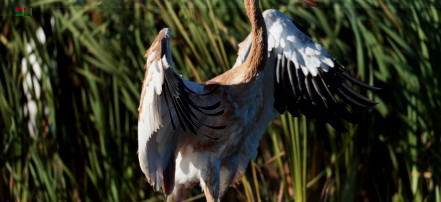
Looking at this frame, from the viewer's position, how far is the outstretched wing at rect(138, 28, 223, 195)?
8.62 ft

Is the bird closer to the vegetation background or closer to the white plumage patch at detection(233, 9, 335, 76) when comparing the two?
the white plumage patch at detection(233, 9, 335, 76)

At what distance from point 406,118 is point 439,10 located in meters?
0.51

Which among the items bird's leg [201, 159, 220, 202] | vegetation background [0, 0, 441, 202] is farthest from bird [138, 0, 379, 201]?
vegetation background [0, 0, 441, 202]

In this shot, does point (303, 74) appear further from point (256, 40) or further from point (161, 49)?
point (161, 49)

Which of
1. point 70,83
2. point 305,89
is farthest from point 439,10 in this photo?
point 70,83

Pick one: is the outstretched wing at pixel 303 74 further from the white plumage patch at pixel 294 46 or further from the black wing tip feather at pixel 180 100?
the black wing tip feather at pixel 180 100

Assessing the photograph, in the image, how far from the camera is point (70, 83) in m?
4.08

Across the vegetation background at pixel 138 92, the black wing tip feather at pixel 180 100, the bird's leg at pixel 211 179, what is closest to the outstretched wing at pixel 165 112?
the black wing tip feather at pixel 180 100

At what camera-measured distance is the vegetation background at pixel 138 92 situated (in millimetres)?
3893

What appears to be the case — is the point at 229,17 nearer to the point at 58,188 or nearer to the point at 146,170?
the point at 58,188

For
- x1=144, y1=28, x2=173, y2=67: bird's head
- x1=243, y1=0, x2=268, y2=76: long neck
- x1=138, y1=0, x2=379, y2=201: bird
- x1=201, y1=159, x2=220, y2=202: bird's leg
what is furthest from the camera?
x1=201, y1=159, x2=220, y2=202: bird's leg

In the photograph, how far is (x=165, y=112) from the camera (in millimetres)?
2828

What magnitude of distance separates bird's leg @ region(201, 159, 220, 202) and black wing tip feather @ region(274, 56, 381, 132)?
31 centimetres

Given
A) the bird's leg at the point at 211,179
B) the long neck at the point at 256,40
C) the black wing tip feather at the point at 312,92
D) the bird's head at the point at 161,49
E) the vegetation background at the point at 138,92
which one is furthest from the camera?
the vegetation background at the point at 138,92
